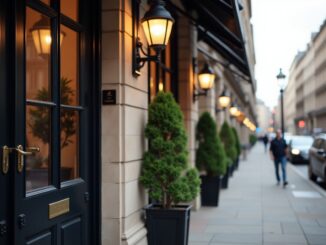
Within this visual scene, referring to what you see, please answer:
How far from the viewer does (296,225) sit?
922cm

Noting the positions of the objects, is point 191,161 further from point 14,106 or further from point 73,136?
point 14,106

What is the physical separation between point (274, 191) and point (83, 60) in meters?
11.1

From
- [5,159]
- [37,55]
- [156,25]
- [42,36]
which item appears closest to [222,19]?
[156,25]

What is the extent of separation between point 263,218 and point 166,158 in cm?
449

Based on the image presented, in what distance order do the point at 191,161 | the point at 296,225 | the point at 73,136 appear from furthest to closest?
the point at 191,161
the point at 296,225
the point at 73,136

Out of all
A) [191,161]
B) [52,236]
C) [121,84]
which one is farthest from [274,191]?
[52,236]

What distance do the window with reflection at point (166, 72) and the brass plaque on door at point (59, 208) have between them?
12.0ft

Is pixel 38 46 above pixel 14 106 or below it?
above

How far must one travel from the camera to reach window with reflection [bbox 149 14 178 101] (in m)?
8.49

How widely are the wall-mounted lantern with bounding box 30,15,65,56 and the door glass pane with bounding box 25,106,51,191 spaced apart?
56 centimetres

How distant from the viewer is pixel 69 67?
505cm

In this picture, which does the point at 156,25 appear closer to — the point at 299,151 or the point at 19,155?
the point at 19,155

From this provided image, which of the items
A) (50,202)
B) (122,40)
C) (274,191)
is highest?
(122,40)

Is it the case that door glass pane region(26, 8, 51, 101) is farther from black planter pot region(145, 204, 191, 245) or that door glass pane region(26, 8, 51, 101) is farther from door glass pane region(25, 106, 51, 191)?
black planter pot region(145, 204, 191, 245)
